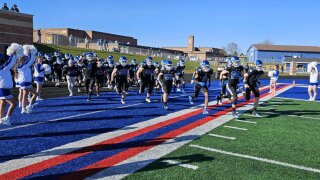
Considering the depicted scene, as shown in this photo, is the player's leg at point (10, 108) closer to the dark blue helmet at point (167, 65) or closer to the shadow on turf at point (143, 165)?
the shadow on turf at point (143, 165)

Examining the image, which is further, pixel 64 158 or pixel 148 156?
pixel 148 156

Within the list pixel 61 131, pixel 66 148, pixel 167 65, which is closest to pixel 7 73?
pixel 61 131

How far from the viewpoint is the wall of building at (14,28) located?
29.5 metres

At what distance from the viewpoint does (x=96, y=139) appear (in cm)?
678

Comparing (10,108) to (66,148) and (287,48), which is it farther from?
(287,48)

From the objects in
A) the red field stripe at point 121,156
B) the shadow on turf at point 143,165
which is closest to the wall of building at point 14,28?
the red field stripe at point 121,156

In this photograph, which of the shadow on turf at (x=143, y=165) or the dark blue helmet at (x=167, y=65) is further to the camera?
the dark blue helmet at (x=167, y=65)

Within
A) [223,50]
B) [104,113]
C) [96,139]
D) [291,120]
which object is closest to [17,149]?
[96,139]

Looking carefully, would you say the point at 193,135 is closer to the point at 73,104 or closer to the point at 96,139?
the point at 96,139

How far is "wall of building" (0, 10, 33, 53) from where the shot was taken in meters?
29.5

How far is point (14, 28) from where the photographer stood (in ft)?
100

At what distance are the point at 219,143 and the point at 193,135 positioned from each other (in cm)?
85

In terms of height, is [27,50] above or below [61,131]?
above

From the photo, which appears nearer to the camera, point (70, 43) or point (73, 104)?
point (73, 104)
